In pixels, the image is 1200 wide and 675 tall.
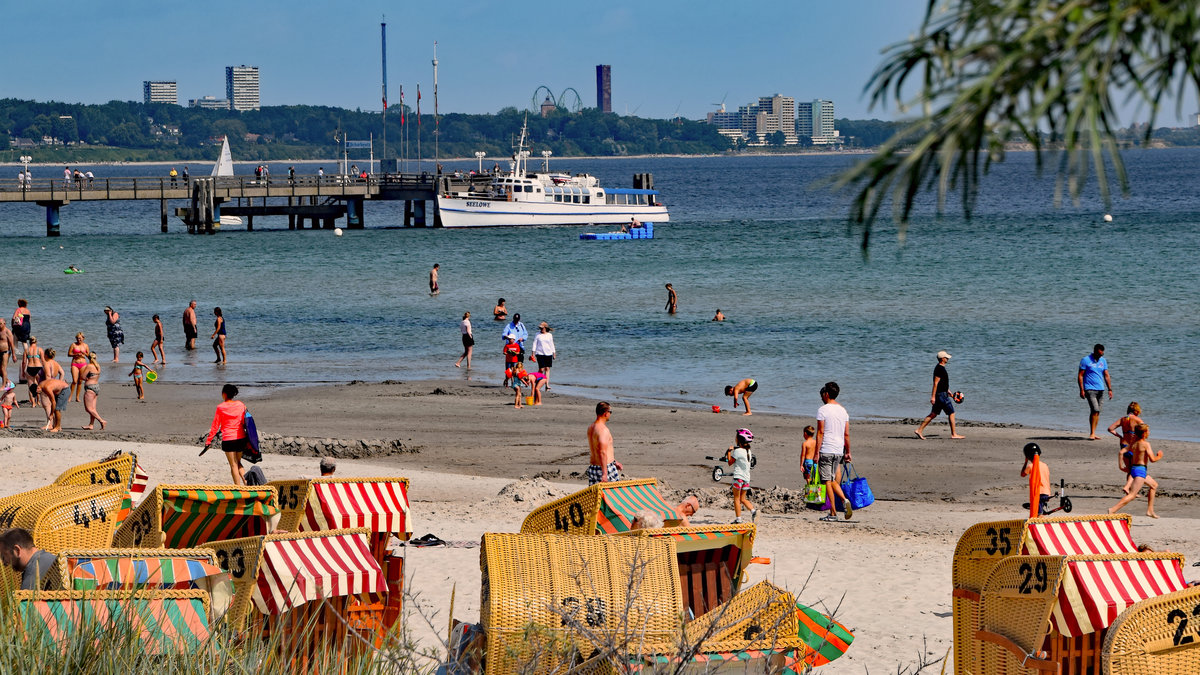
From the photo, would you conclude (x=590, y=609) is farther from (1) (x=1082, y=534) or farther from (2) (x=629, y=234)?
(2) (x=629, y=234)

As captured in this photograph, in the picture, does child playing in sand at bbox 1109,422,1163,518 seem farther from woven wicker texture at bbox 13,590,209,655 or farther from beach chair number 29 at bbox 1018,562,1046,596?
woven wicker texture at bbox 13,590,209,655

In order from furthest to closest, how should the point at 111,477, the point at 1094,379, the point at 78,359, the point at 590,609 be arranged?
the point at 78,359 < the point at 1094,379 < the point at 111,477 < the point at 590,609

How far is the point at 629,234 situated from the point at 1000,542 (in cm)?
6286

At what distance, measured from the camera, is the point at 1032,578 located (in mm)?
6336

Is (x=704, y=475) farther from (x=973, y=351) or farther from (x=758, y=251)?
(x=758, y=251)

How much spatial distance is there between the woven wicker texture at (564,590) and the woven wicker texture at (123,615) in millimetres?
1492

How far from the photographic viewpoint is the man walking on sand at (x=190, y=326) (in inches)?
1223

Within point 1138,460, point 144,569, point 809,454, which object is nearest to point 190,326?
point 809,454

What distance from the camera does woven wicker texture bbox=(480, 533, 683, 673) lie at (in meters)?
6.34

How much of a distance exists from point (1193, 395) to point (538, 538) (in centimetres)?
2094

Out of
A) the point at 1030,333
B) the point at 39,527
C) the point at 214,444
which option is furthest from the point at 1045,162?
the point at 1030,333

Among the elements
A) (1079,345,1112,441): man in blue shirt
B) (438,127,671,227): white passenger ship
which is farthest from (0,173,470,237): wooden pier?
(1079,345,1112,441): man in blue shirt

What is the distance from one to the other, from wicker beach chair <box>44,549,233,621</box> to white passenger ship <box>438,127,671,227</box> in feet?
219

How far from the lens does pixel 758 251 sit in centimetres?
6219
